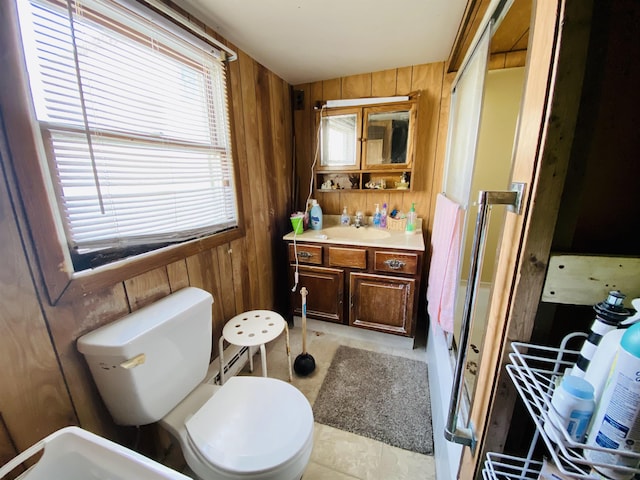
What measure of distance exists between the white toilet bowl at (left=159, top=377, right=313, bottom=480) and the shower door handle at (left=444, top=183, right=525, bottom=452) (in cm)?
51

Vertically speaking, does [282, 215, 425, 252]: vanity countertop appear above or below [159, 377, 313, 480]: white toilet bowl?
above

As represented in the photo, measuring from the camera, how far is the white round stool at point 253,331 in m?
1.30

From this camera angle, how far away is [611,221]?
493 mm

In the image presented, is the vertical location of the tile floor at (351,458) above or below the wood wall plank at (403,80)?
below

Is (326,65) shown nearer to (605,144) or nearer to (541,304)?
(605,144)

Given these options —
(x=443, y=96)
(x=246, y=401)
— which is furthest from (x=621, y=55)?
(x=443, y=96)

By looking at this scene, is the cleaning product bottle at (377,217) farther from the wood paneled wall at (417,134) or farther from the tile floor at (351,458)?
the tile floor at (351,458)

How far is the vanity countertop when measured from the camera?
1766mm

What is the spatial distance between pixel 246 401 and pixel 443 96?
2.27 m

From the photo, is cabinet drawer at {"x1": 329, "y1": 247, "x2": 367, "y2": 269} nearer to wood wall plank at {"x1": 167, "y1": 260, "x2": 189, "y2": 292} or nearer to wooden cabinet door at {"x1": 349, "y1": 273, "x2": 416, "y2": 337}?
wooden cabinet door at {"x1": 349, "y1": 273, "x2": 416, "y2": 337}

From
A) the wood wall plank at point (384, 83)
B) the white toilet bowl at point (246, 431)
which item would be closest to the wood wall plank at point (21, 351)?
the white toilet bowl at point (246, 431)

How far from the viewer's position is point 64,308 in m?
0.80

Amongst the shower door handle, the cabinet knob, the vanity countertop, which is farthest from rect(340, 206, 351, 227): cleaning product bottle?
the shower door handle

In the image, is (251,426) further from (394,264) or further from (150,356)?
(394,264)
